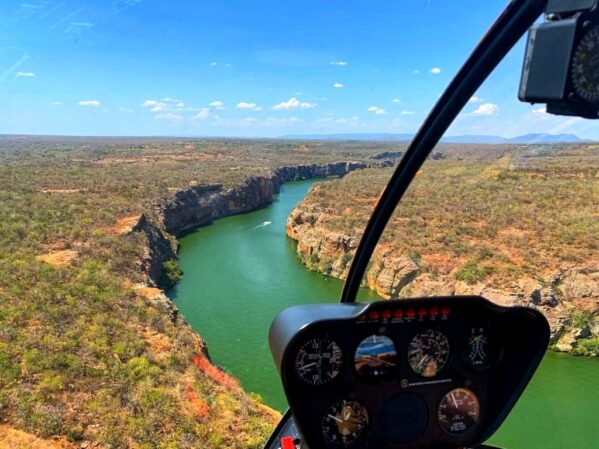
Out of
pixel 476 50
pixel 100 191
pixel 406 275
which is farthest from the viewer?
pixel 100 191

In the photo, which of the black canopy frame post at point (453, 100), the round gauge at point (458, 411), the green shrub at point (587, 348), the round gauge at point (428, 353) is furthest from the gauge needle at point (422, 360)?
the green shrub at point (587, 348)

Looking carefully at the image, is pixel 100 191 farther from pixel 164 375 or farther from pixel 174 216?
pixel 164 375

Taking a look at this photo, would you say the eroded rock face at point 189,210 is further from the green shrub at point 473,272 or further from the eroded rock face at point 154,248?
the green shrub at point 473,272

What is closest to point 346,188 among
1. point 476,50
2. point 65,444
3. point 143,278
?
point 143,278

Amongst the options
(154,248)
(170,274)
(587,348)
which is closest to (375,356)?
(587,348)

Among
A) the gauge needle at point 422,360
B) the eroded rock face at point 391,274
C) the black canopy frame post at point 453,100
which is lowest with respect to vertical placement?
the eroded rock face at point 391,274

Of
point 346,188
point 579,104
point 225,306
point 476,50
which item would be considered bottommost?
point 225,306
